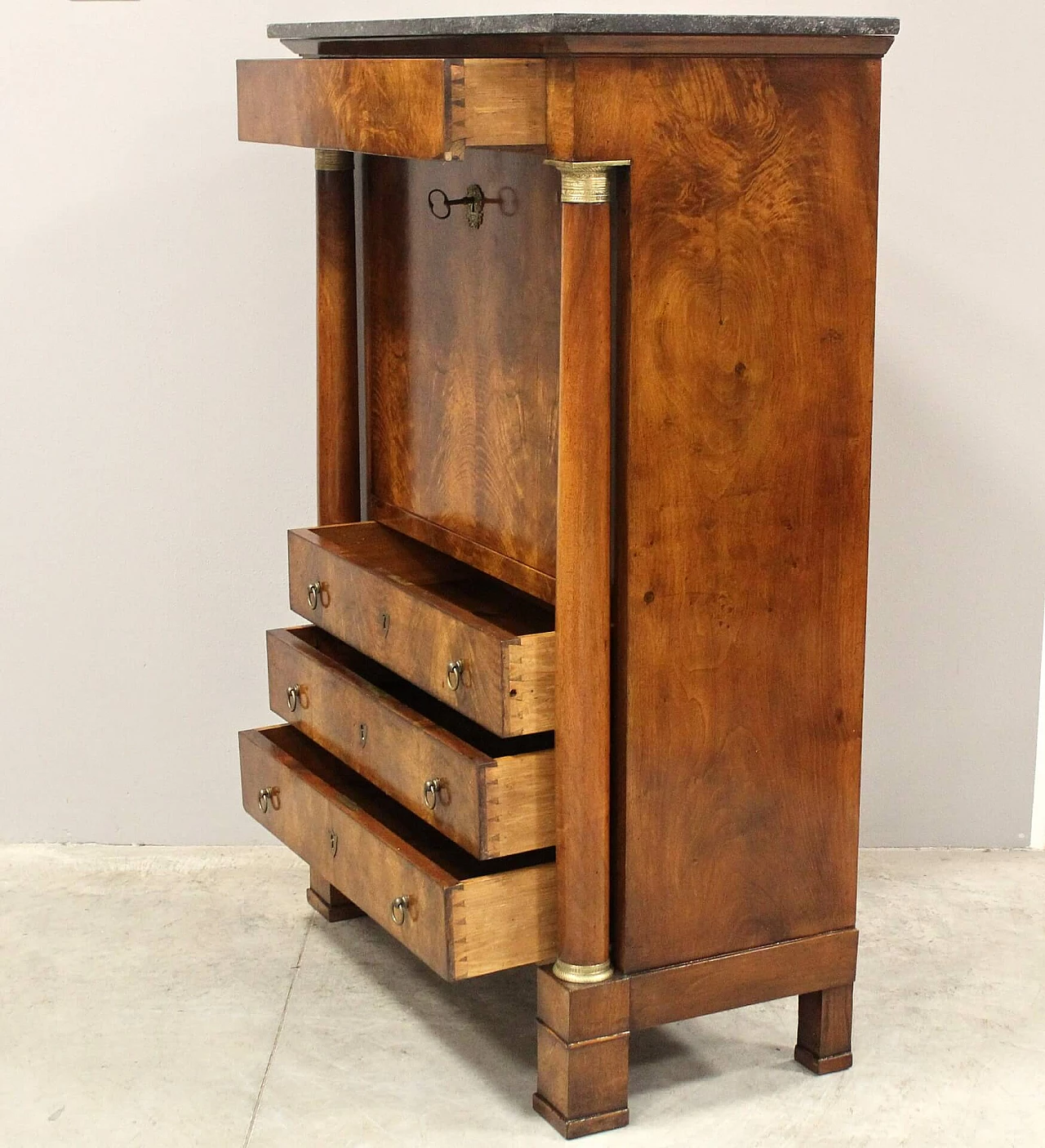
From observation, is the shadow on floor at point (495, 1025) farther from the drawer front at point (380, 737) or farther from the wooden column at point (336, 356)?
the drawer front at point (380, 737)

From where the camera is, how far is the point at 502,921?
2.31 metres

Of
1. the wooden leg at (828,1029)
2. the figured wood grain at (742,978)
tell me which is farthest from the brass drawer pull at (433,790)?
the wooden leg at (828,1029)

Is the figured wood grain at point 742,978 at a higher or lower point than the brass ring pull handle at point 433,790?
lower

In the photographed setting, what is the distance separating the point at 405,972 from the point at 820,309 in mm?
A: 1268

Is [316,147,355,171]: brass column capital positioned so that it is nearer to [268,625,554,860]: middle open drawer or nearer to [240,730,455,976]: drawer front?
[268,625,554,860]: middle open drawer

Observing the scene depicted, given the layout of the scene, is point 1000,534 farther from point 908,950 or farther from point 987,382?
point 908,950

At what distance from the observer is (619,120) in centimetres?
209

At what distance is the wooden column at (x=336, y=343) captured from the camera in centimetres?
282

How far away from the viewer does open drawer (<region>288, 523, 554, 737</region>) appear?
7.39 ft

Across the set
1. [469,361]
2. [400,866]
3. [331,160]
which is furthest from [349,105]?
[400,866]

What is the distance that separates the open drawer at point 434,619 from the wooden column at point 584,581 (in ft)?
0.18

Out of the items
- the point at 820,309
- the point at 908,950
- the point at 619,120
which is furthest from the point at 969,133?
the point at 908,950

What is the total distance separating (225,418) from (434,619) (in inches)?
37.6

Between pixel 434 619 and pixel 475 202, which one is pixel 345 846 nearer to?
pixel 434 619
